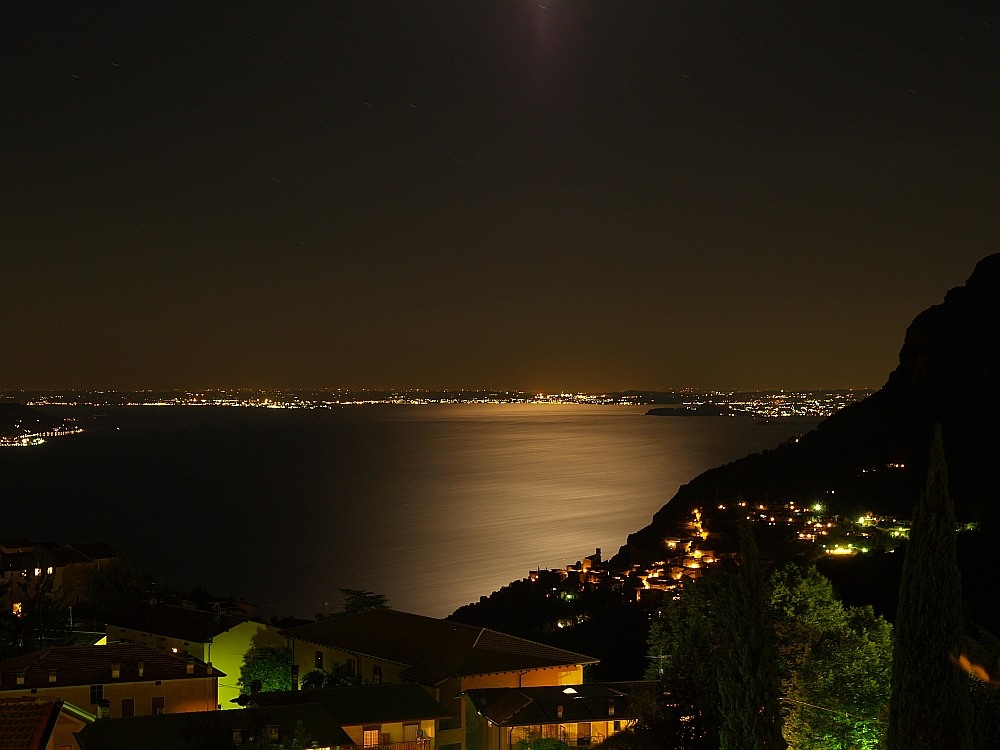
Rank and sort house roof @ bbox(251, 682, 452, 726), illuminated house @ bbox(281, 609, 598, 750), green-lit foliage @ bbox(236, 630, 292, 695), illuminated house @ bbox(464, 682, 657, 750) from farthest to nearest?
green-lit foliage @ bbox(236, 630, 292, 695), illuminated house @ bbox(281, 609, 598, 750), house roof @ bbox(251, 682, 452, 726), illuminated house @ bbox(464, 682, 657, 750)

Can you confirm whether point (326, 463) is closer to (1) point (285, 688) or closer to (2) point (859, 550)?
(2) point (859, 550)

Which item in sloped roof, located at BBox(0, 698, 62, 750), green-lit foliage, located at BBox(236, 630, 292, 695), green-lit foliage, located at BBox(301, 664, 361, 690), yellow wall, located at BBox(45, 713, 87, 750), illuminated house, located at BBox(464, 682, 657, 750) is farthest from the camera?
green-lit foliage, located at BBox(236, 630, 292, 695)

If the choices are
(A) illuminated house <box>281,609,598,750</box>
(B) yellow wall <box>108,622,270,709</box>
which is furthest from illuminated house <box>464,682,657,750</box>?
(B) yellow wall <box>108,622,270,709</box>

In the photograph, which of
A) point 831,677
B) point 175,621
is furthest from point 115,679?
point 831,677

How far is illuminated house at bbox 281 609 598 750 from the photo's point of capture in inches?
758

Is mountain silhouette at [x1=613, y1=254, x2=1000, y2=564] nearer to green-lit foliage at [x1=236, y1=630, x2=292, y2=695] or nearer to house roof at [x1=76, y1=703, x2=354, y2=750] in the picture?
green-lit foliage at [x1=236, y1=630, x2=292, y2=695]

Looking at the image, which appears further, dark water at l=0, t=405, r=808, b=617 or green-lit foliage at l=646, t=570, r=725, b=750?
dark water at l=0, t=405, r=808, b=617

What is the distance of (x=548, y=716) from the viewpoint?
54.2 feet

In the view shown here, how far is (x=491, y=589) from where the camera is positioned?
51062 mm

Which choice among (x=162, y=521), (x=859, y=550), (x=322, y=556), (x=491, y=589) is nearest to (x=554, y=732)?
(x=859, y=550)

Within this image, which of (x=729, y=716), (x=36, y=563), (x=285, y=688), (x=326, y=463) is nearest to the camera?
(x=729, y=716)

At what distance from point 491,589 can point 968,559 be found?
931 inches

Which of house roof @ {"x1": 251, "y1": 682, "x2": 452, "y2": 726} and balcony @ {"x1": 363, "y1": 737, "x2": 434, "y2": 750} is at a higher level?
house roof @ {"x1": 251, "y1": 682, "x2": 452, "y2": 726}

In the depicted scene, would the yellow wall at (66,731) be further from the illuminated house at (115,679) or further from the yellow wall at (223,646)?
the yellow wall at (223,646)
